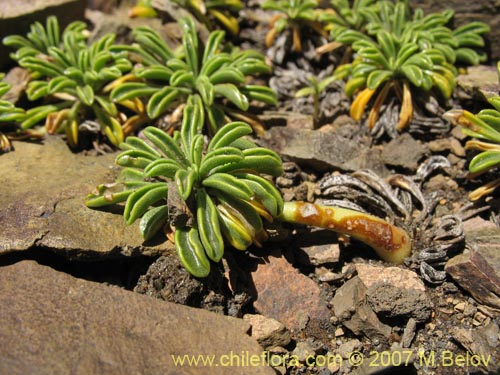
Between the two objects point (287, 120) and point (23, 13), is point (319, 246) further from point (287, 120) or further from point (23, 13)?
point (23, 13)

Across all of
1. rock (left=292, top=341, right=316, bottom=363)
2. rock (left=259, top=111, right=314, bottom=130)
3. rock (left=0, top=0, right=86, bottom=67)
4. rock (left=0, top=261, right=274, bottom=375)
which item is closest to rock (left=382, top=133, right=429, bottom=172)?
rock (left=259, top=111, right=314, bottom=130)

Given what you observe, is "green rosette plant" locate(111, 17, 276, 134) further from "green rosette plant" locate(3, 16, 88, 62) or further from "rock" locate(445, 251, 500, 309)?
"rock" locate(445, 251, 500, 309)

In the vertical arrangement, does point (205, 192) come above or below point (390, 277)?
above

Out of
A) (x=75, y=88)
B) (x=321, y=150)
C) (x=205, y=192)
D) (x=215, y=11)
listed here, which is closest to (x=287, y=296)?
(x=205, y=192)

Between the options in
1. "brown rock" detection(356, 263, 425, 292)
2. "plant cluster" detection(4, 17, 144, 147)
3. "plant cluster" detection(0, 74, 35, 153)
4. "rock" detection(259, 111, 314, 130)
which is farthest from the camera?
"rock" detection(259, 111, 314, 130)

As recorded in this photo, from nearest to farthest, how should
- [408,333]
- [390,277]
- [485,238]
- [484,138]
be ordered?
[408,333] < [390,277] < [485,238] < [484,138]

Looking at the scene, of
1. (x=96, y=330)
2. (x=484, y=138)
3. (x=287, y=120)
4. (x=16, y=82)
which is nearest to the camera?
(x=96, y=330)
